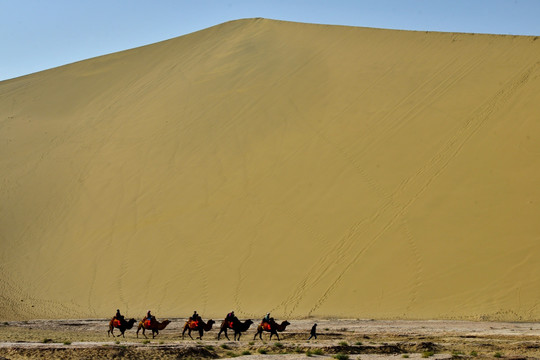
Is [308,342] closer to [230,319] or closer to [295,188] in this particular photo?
[230,319]

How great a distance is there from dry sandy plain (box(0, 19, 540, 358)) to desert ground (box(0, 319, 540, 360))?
202cm

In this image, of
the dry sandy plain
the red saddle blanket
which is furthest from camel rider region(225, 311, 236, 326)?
the dry sandy plain

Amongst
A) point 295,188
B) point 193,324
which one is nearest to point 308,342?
point 193,324

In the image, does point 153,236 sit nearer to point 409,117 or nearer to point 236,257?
point 236,257

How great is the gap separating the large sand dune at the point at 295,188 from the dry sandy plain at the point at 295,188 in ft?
0.26

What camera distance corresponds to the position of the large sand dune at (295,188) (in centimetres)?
2520

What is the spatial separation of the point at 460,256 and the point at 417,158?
5.55m

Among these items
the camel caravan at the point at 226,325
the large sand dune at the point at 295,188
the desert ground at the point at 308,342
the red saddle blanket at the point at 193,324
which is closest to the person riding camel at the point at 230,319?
the camel caravan at the point at 226,325

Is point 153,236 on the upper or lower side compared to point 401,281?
upper

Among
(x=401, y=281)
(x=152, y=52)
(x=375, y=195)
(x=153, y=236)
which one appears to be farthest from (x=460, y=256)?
(x=152, y=52)

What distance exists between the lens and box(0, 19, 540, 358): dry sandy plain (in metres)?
25.2

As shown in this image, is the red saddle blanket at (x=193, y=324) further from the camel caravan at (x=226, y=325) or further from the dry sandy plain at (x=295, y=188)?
the dry sandy plain at (x=295, y=188)

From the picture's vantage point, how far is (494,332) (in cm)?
1928

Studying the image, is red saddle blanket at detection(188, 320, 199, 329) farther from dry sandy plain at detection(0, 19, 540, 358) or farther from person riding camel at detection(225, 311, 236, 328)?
dry sandy plain at detection(0, 19, 540, 358)
